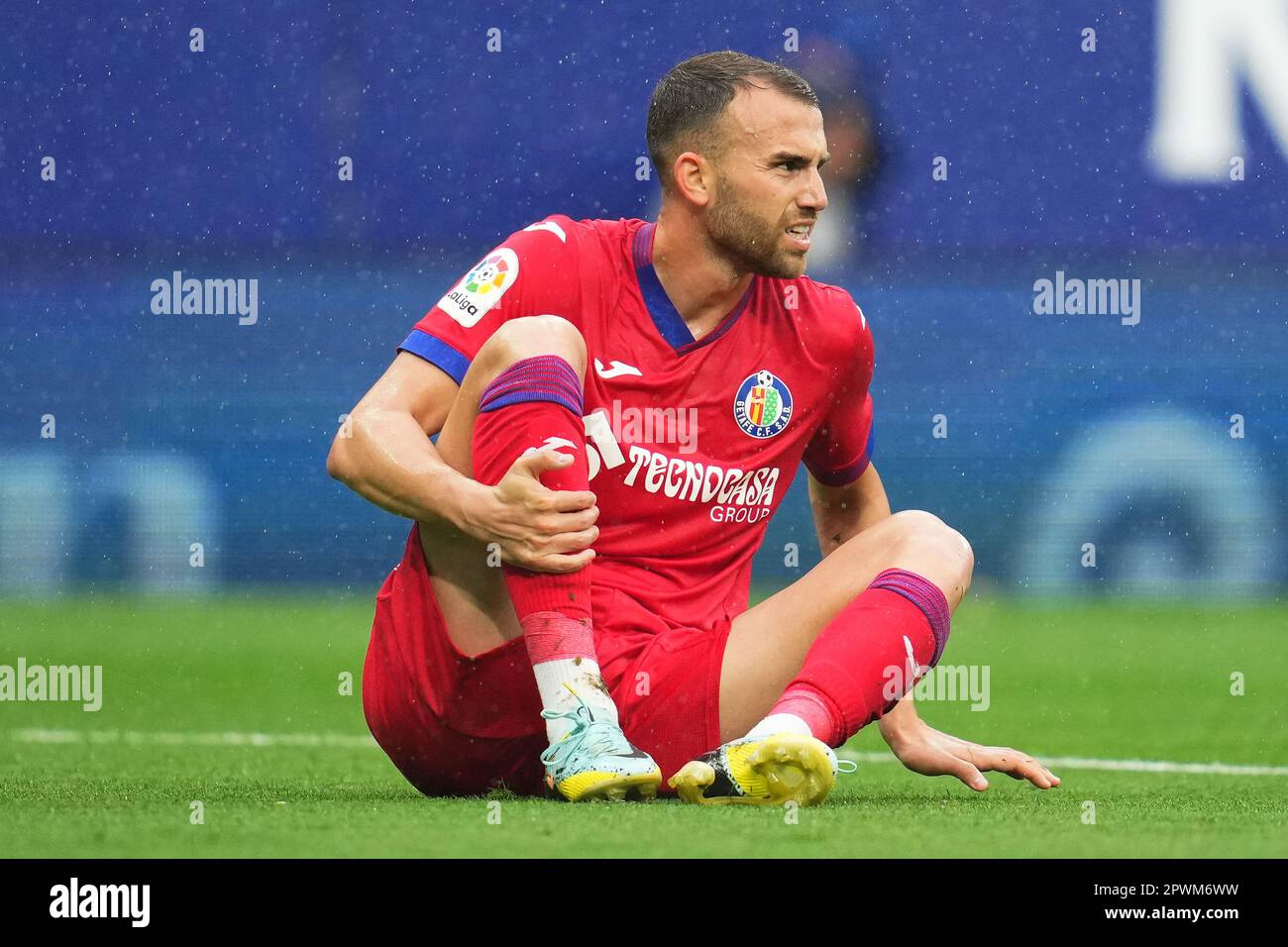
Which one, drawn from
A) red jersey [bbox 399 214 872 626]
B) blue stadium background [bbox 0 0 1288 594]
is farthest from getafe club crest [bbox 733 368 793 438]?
blue stadium background [bbox 0 0 1288 594]

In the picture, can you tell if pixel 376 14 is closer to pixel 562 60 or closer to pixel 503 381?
pixel 562 60

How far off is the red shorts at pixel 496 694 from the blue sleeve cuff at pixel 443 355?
0.82 ft

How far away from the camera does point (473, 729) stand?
111 inches

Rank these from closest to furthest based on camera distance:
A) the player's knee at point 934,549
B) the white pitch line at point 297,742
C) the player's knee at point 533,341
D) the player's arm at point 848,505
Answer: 1. the player's knee at point 533,341
2. the player's knee at point 934,549
3. the player's arm at point 848,505
4. the white pitch line at point 297,742

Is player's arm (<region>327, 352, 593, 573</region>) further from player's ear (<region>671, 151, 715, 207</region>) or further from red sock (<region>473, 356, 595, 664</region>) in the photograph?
player's ear (<region>671, 151, 715, 207</region>)

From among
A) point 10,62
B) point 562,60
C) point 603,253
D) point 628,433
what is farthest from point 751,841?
point 10,62

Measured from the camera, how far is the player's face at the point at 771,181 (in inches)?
117

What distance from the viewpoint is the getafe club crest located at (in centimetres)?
303

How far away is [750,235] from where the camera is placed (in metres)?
2.97

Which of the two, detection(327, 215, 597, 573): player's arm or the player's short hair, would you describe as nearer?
detection(327, 215, 597, 573): player's arm

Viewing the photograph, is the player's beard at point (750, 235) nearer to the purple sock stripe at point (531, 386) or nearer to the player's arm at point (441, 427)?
the player's arm at point (441, 427)

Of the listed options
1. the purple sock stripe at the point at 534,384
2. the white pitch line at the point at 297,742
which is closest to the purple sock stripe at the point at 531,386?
the purple sock stripe at the point at 534,384

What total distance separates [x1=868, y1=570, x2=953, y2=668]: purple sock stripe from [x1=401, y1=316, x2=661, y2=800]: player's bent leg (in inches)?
17.8

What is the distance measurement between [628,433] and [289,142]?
4.71 m
